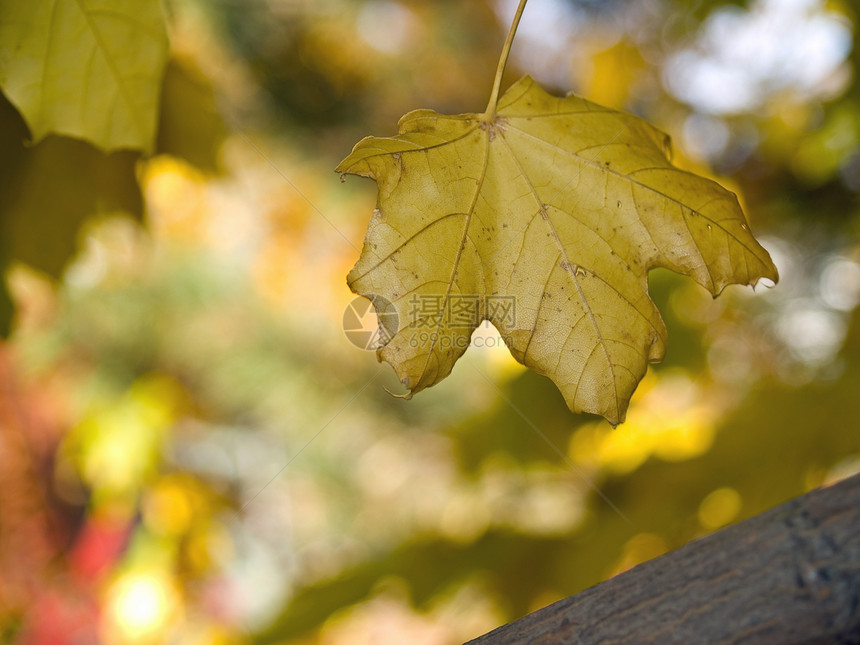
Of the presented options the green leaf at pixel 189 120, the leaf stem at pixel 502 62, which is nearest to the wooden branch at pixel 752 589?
the leaf stem at pixel 502 62

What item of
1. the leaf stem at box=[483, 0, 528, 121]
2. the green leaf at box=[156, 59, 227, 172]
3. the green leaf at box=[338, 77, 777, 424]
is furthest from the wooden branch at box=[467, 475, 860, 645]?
the green leaf at box=[156, 59, 227, 172]

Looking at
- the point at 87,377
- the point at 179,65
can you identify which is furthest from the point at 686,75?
the point at 87,377

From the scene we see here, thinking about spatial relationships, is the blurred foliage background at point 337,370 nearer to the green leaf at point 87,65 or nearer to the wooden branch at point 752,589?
the green leaf at point 87,65

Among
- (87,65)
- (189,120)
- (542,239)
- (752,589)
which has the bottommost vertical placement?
(752,589)

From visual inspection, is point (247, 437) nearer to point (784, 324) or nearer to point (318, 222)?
point (318, 222)

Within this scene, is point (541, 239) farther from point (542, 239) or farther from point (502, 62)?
point (502, 62)

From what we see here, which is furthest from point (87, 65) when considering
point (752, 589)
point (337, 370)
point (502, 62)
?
point (337, 370)
